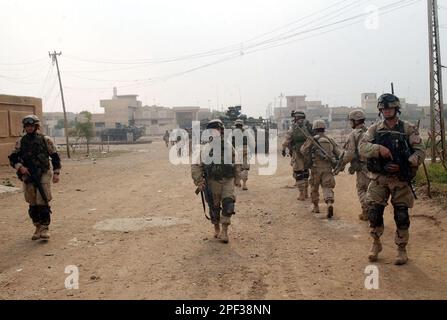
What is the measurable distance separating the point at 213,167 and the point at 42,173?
2.61 m

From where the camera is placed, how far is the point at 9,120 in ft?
65.1

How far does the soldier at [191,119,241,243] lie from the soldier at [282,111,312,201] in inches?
126

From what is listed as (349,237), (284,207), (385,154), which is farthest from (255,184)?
(385,154)

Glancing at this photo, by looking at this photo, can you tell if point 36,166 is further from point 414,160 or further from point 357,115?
point 414,160

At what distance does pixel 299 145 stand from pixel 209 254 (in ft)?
14.6

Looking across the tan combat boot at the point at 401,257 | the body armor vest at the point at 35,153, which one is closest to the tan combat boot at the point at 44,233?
the body armor vest at the point at 35,153

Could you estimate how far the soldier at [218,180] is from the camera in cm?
643

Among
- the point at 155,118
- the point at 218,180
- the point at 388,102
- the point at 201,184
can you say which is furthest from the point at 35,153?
the point at 155,118

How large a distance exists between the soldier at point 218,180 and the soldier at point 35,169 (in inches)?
86.2

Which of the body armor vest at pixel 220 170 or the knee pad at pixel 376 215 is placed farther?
the body armor vest at pixel 220 170

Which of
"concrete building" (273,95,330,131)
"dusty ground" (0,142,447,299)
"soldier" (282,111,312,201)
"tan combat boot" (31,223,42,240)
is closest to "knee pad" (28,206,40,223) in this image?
"tan combat boot" (31,223,42,240)

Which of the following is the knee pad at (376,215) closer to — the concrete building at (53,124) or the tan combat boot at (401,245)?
the tan combat boot at (401,245)

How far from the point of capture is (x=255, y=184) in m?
13.0
